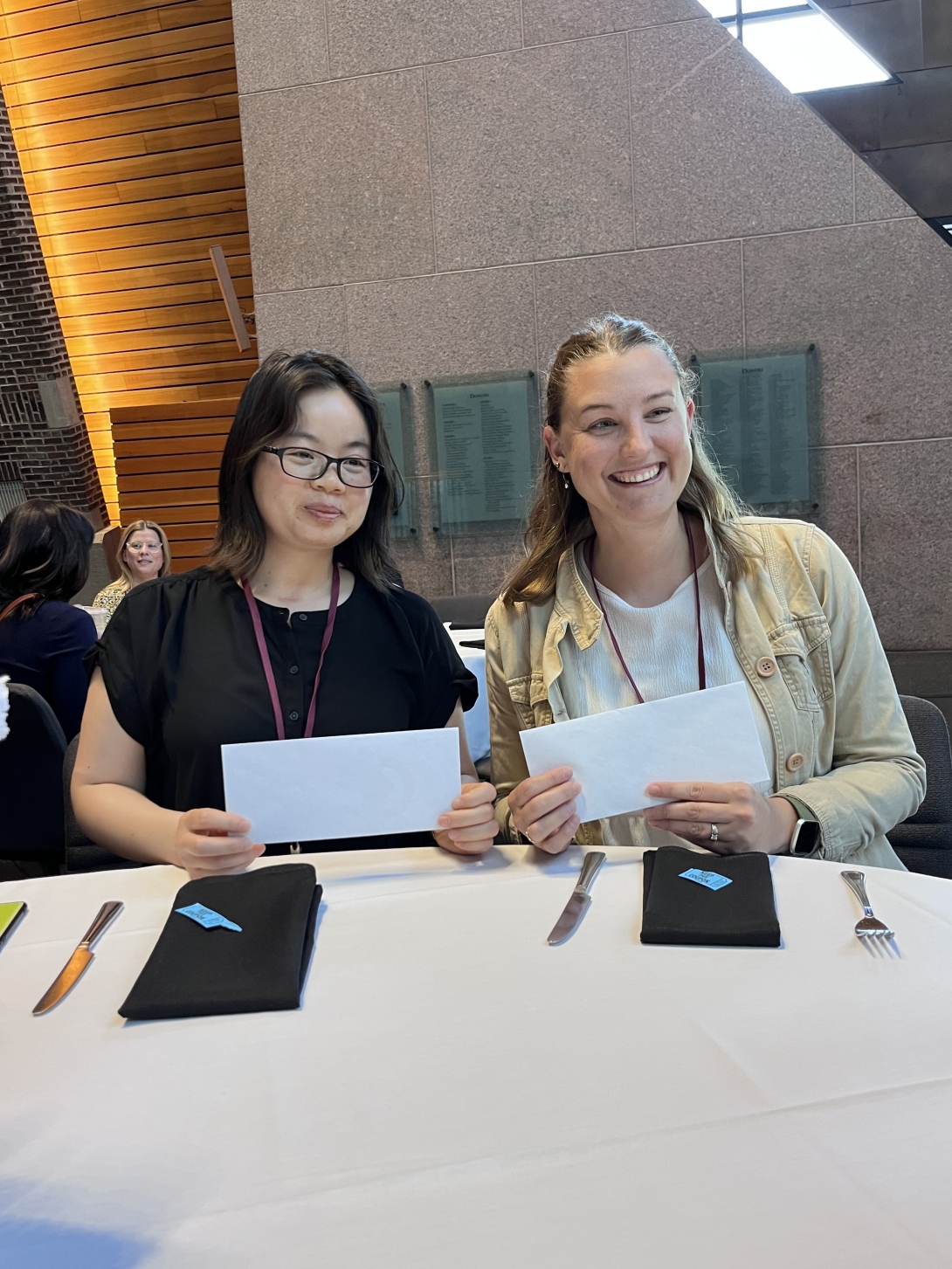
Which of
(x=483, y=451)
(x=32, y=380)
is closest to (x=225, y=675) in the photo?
(x=483, y=451)

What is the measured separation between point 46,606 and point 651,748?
8.45 ft

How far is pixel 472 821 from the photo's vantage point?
4.90 ft

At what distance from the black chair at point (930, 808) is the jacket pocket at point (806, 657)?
212mm

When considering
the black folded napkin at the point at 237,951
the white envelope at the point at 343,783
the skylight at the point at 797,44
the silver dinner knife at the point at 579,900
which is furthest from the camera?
the skylight at the point at 797,44

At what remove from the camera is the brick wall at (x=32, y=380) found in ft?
26.0

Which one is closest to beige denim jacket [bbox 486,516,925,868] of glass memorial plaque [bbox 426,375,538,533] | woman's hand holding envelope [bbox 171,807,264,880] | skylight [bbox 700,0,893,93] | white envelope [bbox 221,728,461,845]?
white envelope [bbox 221,728,461,845]

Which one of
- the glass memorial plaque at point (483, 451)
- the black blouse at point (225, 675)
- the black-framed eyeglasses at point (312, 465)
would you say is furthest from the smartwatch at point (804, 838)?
the glass memorial plaque at point (483, 451)

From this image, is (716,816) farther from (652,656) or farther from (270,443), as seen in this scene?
(270,443)

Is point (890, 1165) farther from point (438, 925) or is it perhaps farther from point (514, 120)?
point (514, 120)

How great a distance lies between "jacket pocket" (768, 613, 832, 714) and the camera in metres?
1.81

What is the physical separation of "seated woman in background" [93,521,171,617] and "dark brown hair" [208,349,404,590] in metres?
3.46

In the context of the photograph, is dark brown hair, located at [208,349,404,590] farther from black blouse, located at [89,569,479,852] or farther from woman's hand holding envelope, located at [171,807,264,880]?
woman's hand holding envelope, located at [171,807,264,880]

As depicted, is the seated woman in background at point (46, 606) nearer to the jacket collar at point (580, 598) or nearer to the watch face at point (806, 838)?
the jacket collar at point (580, 598)

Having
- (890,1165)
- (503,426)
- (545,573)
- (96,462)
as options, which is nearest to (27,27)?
(96,462)
